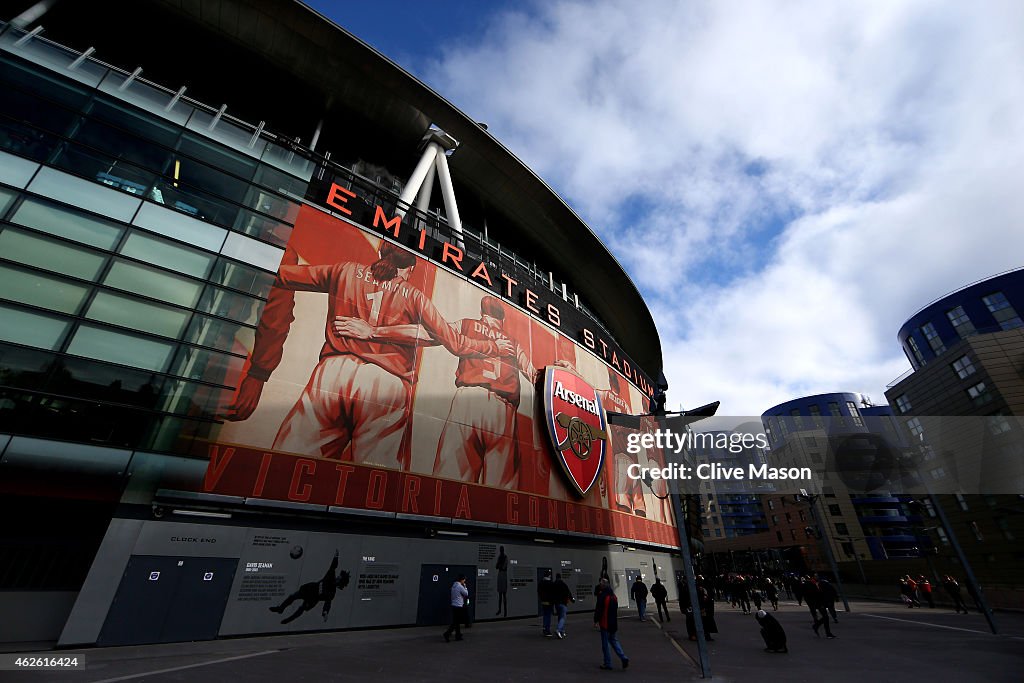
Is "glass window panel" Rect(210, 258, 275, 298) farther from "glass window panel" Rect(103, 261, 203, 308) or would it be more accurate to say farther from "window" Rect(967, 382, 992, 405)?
"window" Rect(967, 382, 992, 405)

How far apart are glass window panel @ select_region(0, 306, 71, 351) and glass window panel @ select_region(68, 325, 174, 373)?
404 millimetres

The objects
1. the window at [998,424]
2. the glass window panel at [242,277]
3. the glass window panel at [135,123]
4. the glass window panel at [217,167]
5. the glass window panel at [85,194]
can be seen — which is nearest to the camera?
the glass window panel at [85,194]

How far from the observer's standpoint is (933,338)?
48.8m

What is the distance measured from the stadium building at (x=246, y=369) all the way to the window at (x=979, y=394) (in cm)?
3443

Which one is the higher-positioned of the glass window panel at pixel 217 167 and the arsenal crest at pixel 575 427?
the glass window panel at pixel 217 167

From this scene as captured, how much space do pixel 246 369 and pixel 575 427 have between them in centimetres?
1763

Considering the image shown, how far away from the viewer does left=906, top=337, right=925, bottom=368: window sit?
166 ft

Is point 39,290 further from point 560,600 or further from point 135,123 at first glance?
point 560,600

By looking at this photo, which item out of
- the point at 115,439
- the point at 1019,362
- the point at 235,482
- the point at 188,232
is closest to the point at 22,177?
the point at 188,232

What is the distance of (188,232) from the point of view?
48.1 ft

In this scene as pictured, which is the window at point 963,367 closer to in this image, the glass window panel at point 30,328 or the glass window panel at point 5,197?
the glass window panel at point 30,328

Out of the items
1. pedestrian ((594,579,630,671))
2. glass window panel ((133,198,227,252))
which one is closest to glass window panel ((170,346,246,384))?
glass window panel ((133,198,227,252))

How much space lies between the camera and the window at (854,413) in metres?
73.7

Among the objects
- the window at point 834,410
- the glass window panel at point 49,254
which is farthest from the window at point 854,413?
the glass window panel at point 49,254
